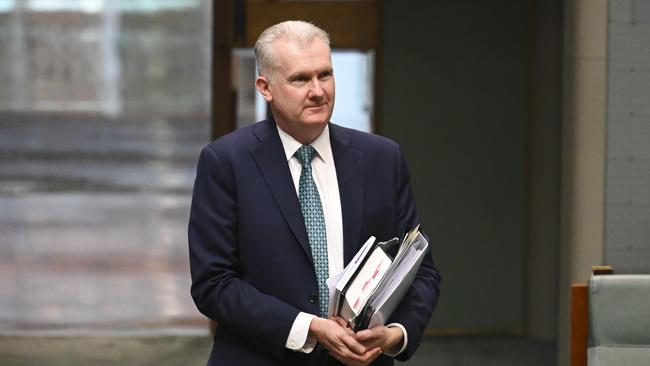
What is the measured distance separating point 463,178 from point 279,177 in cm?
529

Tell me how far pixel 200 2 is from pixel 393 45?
41.2ft

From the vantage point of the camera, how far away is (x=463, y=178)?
→ 7.99m

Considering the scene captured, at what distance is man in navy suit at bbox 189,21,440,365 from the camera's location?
2.69 metres

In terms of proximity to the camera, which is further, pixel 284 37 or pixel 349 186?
pixel 349 186

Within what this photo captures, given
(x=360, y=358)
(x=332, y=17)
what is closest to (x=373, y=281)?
(x=360, y=358)

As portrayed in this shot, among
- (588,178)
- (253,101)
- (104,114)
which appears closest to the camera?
(588,178)

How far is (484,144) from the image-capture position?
798 cm

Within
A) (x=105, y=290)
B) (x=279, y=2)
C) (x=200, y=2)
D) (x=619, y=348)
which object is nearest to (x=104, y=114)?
(x=200, y=2)

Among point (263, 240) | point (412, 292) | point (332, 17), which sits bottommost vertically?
point (412, 292)

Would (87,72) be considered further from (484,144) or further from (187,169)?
(484,144)

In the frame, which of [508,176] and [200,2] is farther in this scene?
[200,2]

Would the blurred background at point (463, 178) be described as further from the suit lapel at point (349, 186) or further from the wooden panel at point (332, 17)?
the suit lapel at point (349, 186)

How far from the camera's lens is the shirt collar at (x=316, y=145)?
9.24 ft

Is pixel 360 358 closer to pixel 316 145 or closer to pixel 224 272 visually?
pixel 224 272
